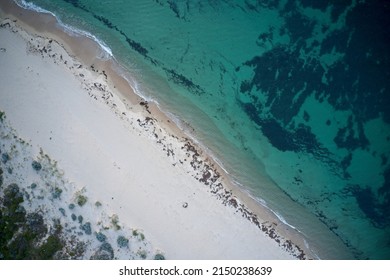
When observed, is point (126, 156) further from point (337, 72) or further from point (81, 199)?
point (337, 72)

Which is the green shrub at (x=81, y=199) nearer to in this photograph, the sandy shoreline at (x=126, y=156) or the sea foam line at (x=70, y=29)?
the sandy shoreline at (x=126, y=156)

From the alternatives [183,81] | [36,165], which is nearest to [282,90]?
[183,81]

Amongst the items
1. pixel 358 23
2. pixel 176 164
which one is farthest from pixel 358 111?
pixel 176 164

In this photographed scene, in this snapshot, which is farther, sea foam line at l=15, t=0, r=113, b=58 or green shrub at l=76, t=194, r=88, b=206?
sea foam line at l=15, t=0, r=113, b=58

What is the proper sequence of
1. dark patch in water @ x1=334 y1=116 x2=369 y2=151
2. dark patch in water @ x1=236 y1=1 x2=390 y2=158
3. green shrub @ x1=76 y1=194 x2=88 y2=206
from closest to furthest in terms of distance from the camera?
green shrub @ x1=76 y1=194 x2=88 y2=206 → dark patch in water @ x1=236 y1=1 x2=390 y2=158 → dark patch in water @ x1=334 y1=116 x2=369 y2=151

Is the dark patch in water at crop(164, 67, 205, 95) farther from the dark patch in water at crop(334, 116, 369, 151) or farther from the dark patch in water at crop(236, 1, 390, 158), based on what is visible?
the dark patch in water at crop(334, 116, 369, 151)

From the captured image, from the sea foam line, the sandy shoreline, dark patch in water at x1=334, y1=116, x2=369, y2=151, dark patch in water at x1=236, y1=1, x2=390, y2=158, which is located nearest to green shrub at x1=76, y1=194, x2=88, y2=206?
the sandy shoreline

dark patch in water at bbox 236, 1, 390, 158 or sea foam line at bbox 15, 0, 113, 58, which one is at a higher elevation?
dark patch in water at bbox 236, 1, 390, 158

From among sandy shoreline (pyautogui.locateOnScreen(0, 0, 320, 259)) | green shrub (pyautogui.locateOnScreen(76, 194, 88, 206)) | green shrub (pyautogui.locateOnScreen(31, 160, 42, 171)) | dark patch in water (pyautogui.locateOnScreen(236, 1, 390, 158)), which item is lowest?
green shrub (pyautogui.locateOnScreen(76, 194, 88, 206))
